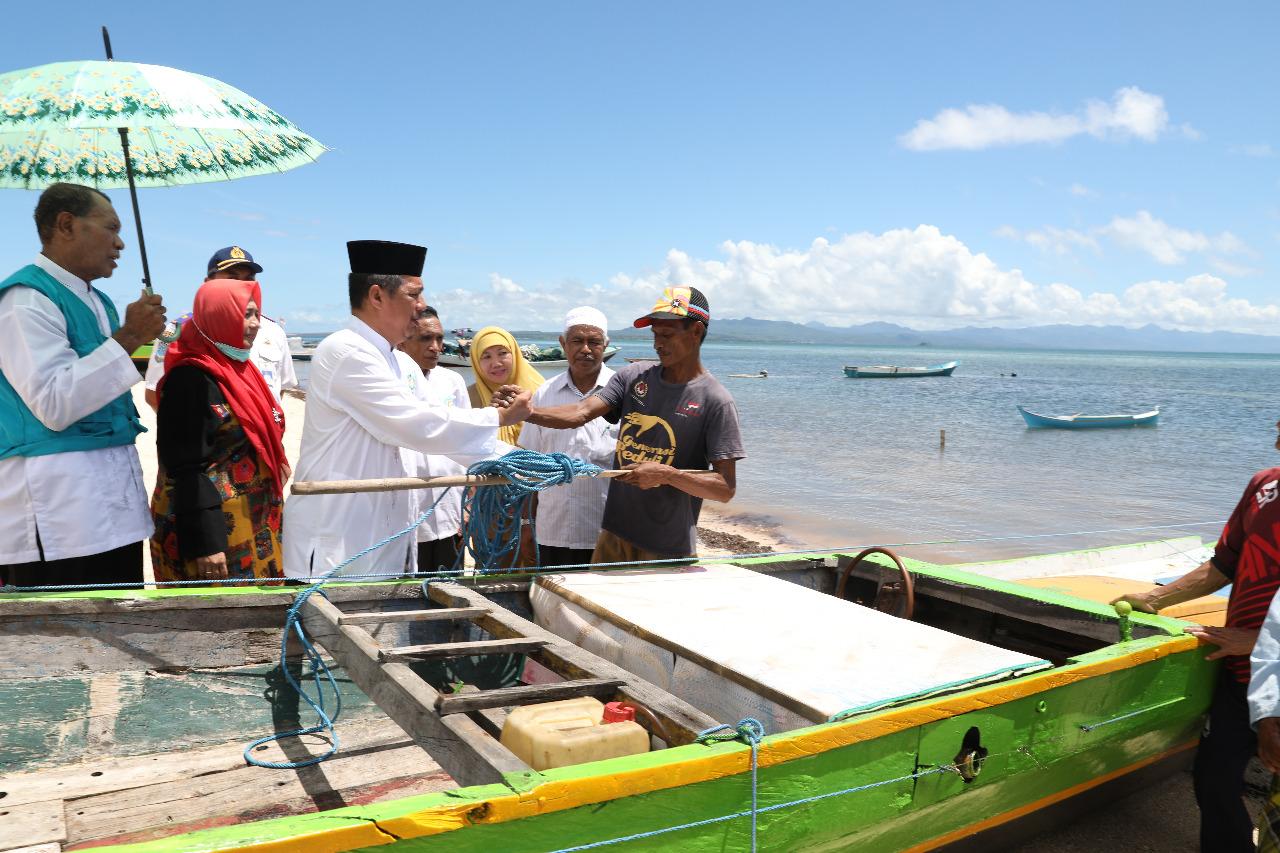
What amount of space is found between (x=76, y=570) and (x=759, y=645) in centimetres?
234

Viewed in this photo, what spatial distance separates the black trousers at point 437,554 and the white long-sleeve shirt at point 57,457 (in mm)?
1500

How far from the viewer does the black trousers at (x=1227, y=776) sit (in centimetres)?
307

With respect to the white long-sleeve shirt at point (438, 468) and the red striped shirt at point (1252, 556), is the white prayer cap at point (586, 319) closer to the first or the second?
the white long-sleeve shirt at point (438, 468)

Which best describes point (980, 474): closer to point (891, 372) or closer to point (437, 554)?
point (437, 554)

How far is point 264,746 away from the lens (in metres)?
3.02

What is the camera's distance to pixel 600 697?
2326 millimetres

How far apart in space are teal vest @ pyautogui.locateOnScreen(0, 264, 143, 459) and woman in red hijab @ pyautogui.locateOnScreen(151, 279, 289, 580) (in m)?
0.18

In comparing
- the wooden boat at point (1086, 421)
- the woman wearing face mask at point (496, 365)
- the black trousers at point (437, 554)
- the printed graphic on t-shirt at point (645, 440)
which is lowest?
the wooden boat at point (1086, 421)

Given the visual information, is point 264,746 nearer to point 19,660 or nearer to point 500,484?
point 19,660

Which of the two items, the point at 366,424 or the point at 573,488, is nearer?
the point at 366,424

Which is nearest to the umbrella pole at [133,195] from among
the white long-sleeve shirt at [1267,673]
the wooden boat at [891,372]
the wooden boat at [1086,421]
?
the white long-sleeve shirt at [1267,673]

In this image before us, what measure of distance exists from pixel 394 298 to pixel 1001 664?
7.68 feet

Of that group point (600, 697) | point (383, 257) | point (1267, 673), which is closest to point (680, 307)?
point (383, 257)

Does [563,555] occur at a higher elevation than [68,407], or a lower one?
lower
